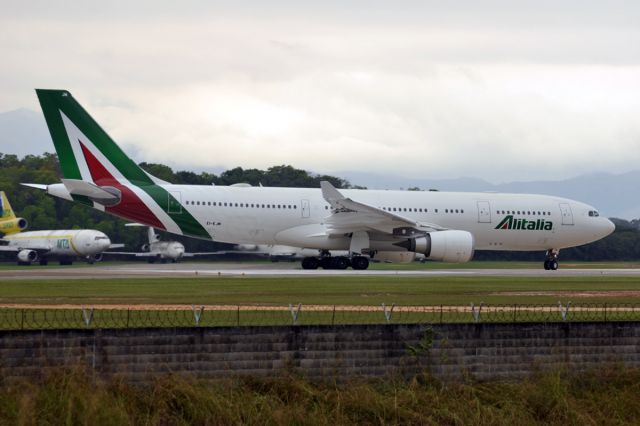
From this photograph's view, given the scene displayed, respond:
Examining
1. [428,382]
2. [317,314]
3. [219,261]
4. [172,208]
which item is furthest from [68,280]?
[219,261]

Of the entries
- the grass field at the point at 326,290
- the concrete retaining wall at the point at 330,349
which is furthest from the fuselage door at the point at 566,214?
the concrete retaining wall at the point at 330,349

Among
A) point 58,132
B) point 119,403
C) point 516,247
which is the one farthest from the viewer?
point 516,247

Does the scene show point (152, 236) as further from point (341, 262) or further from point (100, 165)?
point (341, 262)

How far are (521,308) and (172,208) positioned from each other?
27476 millimetres

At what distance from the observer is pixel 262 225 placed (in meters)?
54.7

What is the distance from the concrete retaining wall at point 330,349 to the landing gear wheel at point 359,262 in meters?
32.7

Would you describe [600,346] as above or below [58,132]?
below

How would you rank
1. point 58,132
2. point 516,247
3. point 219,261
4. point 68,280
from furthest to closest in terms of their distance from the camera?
point 219,261, point 516,247, point 58,132, point 68,280

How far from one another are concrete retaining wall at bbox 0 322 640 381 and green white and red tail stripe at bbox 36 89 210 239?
1308 inches

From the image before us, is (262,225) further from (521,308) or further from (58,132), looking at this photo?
(521,308)

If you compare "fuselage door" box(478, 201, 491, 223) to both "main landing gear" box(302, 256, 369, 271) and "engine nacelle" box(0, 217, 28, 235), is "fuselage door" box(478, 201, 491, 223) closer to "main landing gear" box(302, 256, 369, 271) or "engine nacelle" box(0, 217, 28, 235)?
"main landing gear" box(302, 256, 369, 271)

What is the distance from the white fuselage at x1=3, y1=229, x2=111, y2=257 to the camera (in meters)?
83.6

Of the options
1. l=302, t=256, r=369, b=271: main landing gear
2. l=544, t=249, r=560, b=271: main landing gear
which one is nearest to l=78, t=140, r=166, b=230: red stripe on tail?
l=302, t=256, r=369, b=271: main landing gear

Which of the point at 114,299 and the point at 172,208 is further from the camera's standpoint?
the point at 172,208
